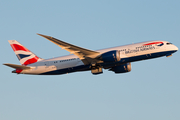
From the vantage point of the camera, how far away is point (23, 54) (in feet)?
175

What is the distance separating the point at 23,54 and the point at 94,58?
1502 cm

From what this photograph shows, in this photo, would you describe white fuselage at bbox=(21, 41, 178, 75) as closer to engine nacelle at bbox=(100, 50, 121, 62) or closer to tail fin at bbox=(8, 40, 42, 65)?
engine nacelle at bbox=(100, 50, 121, 62)

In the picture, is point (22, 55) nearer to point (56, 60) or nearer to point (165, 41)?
point (56, 60)

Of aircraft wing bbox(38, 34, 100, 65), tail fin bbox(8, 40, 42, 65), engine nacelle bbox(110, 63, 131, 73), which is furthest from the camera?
engine nacelle bbox(110, 63, 131, 73)

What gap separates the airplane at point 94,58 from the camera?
4566 cm

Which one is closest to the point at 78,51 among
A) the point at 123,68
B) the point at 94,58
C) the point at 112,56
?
the point at 94,58

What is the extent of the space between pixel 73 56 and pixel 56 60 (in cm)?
323

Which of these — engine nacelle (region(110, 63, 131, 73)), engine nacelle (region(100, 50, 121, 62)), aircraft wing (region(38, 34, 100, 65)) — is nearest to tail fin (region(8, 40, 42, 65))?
aircraft wing (region(38, 34, 100, 65))

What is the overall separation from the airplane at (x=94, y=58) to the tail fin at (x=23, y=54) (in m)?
0.67

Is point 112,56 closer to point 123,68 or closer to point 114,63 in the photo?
point 114,63

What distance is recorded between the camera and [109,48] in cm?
4850

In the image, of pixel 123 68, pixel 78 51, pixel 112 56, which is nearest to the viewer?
pixel 112 56

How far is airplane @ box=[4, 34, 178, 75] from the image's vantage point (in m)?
45.7

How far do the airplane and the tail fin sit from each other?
67 cm
